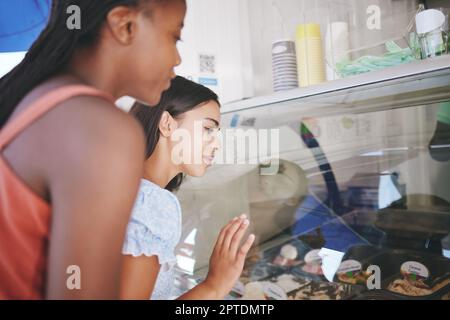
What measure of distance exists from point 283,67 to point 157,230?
713 millimetres

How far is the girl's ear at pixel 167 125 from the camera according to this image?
1080mm

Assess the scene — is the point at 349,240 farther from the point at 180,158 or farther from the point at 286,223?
the point at 180,158

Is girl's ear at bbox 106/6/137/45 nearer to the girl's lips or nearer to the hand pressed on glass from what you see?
the girl's lips

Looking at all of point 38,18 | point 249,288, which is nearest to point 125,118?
point 38,18

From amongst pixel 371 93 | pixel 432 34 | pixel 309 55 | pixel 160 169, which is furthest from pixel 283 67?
pixel 160 169

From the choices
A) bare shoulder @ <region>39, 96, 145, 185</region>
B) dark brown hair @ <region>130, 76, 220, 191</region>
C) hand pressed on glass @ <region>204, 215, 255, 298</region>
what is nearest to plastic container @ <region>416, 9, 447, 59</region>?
dark brown hair @ <region>130, 76, 220, 191</region>

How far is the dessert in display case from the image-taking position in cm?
123

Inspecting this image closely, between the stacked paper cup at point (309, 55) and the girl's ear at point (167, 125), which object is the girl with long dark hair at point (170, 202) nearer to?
the girl's ear at point (167, 125)

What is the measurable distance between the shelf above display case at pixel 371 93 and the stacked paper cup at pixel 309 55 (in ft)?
0.25

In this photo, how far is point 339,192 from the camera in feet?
5.78

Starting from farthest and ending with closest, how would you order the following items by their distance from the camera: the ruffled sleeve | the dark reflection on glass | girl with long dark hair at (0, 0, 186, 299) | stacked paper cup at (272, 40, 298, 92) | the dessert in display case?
the dark reflection on glass, stacked paper cup at (272, 40, 298, 92), the dessert in display case, the ruffled sleeve, girl with long dark hair at (0, 0, 186, 299)

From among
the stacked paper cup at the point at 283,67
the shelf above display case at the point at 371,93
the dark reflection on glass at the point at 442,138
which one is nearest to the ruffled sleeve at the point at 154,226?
the shelf above display case at the point at 371,93

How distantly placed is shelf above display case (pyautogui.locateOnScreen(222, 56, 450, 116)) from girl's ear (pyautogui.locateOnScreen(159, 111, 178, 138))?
19 centimetres
